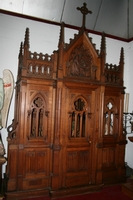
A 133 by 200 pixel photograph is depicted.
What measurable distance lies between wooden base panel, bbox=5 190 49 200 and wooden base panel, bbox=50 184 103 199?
154mm

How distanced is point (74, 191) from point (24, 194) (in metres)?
0.81

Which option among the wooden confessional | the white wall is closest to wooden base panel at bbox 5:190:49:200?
the wooden confessional

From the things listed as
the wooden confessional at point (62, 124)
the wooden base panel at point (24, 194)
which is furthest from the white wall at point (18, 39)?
the wooden base panel at point (24, 194)

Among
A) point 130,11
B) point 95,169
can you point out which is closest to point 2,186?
point 95,169

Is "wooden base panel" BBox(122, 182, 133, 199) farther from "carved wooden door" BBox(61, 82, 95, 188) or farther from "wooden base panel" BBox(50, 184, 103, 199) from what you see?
"carved wooden door" BBox(61, 82, 95, 188)

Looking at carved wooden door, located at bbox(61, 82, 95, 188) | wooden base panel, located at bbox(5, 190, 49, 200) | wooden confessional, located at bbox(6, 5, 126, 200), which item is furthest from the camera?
carved wooden door, located at bbox(61, 82, 95, 188)

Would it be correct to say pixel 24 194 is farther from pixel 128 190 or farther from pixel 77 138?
pixel 128 190

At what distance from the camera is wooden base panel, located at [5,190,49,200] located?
97.8 inches

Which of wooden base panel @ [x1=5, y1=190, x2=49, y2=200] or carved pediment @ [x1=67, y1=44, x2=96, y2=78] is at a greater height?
carved pediment @ [x1=67, y1=44, x2=96, y2=78]

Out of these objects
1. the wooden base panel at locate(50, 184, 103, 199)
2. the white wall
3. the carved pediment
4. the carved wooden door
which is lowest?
the wooden base panel at locate(50, 184, 103, 199)

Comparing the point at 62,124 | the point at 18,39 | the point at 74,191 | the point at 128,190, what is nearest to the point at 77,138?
the point at 62,124

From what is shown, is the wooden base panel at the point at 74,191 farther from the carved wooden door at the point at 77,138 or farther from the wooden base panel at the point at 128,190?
the wooden base panel at the point at 128,190

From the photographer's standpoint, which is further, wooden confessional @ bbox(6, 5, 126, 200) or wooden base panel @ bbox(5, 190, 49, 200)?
wooden confessional @ bbox(6, 5, 126, 200)

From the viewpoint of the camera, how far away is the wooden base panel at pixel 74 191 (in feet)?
8.62
